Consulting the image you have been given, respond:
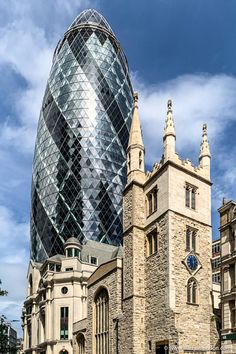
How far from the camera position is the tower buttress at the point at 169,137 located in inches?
1775

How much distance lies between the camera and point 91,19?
125688 millimetres

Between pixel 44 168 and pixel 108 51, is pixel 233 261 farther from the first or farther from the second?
pixel 108 51

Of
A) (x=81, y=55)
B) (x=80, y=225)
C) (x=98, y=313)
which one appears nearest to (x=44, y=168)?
(x=80, y=225)

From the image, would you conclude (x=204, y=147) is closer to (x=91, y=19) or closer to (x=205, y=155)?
(x=205, y=155)

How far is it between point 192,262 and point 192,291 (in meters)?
2.31


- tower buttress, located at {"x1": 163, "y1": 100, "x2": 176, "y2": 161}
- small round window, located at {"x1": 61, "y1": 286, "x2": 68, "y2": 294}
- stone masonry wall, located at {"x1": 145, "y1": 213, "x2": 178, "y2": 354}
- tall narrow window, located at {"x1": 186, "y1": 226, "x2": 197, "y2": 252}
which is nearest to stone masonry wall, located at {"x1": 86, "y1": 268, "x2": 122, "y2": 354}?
stone masonry wall, located at {"x1": 145, "y1": 213, "x2": 178, "y2": 354}

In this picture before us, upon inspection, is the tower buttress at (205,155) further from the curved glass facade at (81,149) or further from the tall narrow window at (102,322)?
the curved glass facade at (81,149)

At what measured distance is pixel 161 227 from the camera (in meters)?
44.2

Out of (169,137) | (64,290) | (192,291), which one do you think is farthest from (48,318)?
(169,137)

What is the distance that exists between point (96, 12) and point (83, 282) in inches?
3024

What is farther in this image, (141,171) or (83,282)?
(83,282)

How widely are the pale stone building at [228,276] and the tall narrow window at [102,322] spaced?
42.8ft

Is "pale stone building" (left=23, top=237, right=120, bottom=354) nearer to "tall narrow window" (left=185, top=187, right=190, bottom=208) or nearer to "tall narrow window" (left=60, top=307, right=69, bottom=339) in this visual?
"tall narrow window" (left=60, top=307, right=69, bottom=339)

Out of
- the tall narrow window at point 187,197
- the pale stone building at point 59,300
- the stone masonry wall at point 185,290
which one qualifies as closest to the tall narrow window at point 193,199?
the tall narrow window at point 187,197
